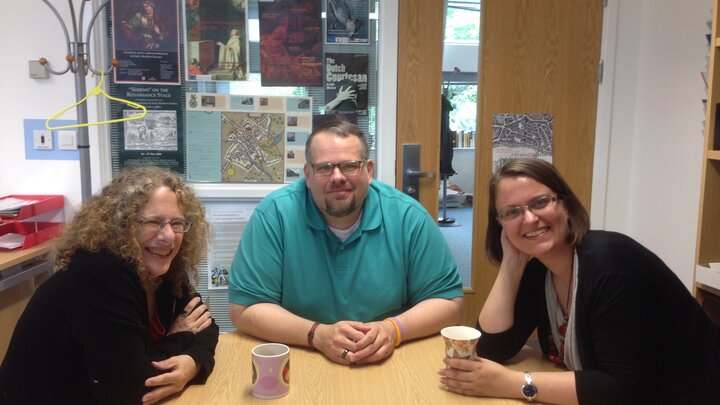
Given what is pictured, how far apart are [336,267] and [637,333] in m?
0.85

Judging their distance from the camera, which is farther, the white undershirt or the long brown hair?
the white undershirt

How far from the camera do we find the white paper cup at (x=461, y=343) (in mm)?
1204

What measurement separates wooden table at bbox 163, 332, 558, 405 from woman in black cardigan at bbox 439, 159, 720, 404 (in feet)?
0.21

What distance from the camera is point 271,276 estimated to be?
167 cm

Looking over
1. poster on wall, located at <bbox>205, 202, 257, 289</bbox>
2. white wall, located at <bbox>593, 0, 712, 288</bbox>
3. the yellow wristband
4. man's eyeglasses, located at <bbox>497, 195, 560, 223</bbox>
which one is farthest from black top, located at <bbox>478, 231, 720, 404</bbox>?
poster on wall, located at <bbox>205, 202, 257, 289</bbox>

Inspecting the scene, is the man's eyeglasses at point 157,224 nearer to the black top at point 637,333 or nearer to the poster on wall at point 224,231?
the black top at point 637,333

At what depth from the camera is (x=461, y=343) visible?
47.4 inches

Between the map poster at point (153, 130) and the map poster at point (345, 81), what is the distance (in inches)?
30.7

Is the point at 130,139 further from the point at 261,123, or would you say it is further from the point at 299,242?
the point at 299,242

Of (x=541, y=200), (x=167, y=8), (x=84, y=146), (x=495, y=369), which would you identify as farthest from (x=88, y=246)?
(x=167, y=8)

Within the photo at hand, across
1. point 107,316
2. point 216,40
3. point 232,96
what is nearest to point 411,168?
point 232,96

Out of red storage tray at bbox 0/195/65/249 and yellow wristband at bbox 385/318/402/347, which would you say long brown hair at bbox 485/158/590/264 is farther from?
red storage tray at bbox 0/195/65/249

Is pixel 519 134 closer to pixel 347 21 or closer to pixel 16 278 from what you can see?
pixel 347 21

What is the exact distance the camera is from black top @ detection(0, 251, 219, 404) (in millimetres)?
1137
